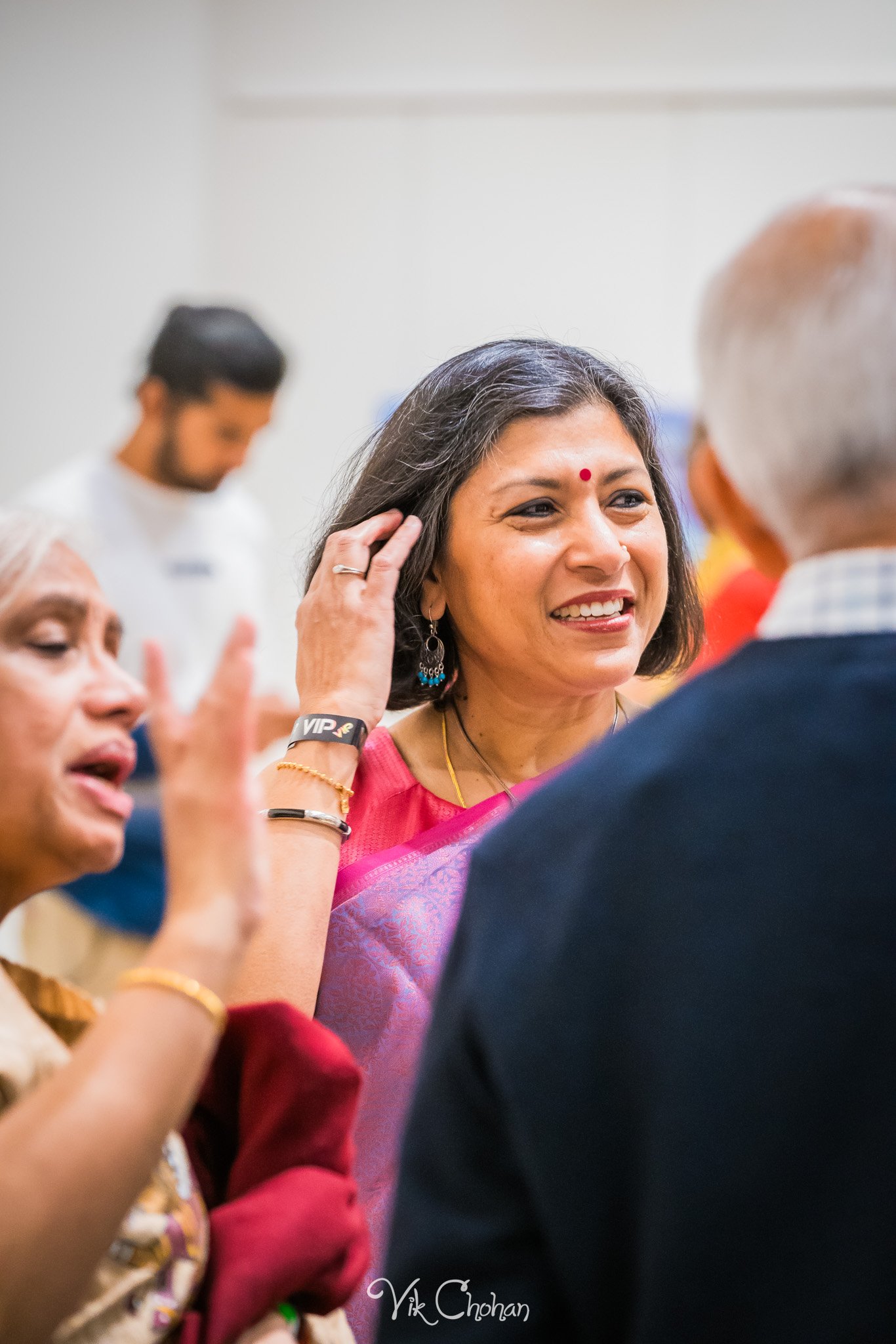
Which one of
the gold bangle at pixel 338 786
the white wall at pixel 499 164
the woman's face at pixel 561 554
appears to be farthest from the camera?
the white wall at pixel 499 164

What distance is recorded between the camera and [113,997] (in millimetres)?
954

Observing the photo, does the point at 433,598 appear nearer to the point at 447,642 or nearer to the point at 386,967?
the point at 447,642

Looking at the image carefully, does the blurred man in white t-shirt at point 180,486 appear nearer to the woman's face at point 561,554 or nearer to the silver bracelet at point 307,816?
the woman's face at point 561,554

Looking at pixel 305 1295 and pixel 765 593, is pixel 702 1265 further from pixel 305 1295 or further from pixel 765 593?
pixel 765 593

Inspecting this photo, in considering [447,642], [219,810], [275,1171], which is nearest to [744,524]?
[219,810]

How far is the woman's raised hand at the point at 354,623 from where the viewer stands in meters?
1.69

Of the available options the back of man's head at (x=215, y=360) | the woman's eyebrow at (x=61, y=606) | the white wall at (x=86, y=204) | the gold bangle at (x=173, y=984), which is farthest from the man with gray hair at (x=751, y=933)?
the white wall at (x=86, y=204)

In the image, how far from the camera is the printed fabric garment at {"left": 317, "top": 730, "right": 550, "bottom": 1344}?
148 centimetres

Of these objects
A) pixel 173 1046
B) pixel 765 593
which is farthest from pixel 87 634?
pixel 765 593

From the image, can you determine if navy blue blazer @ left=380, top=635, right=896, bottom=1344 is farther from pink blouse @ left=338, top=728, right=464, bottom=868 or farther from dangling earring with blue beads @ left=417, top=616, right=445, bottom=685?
dangling earring with blue beads @ left=417, top=616, right=445, bottom=685

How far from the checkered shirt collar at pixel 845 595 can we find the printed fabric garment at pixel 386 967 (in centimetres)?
67

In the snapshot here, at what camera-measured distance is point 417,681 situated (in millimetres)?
1888

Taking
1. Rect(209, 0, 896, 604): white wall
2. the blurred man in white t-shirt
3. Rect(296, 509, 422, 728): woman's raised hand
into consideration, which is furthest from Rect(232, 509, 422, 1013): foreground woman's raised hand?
Rect(209, 0, 896, 604): white wall

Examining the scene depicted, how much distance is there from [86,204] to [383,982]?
464cm
